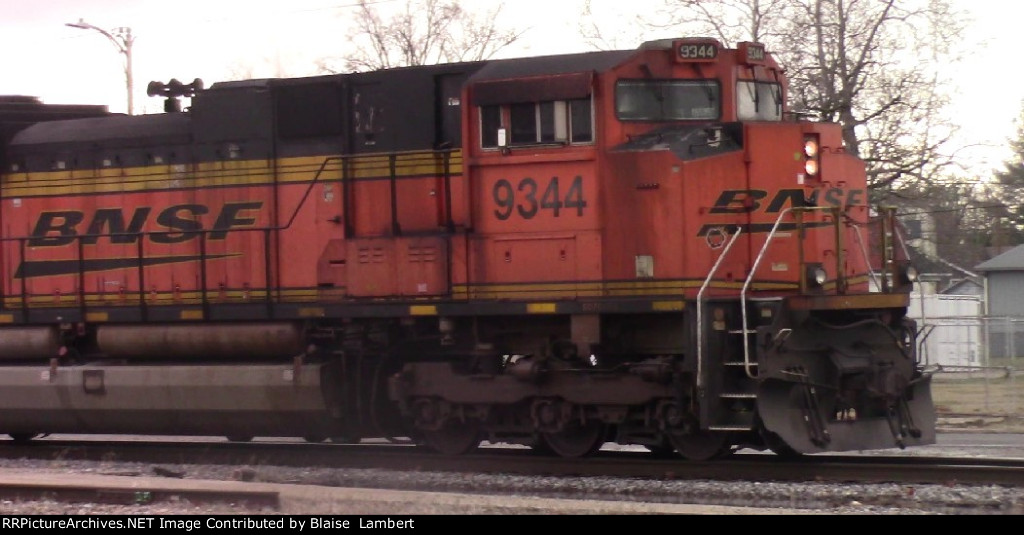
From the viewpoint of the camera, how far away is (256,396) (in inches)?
458

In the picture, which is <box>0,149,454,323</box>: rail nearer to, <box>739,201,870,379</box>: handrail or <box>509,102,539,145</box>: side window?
<box>509,102,539,145</box>: side window

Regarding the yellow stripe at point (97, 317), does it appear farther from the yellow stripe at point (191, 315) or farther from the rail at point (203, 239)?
the yellow stripe at point (191, 315)

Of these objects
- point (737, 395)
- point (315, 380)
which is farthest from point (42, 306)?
point (737, 395)

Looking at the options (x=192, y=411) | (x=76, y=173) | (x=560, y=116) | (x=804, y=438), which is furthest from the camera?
(x=76, y=173)

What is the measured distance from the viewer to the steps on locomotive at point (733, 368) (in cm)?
951

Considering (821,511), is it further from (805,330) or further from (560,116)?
(560,116)

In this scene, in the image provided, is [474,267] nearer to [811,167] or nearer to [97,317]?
[811,167]

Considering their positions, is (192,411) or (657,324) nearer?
(657,324)

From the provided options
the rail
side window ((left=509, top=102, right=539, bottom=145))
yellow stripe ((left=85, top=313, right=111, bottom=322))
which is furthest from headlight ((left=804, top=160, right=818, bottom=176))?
yellow stripe ((left=85, top=313, right=111, bottom=322))

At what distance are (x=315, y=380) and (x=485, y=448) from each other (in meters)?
2.05

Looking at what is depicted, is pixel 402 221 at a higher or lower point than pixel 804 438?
higher

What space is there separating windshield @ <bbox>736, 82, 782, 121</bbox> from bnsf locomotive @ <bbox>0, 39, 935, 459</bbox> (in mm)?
35

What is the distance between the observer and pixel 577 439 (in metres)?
10.8

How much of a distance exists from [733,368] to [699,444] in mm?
955
